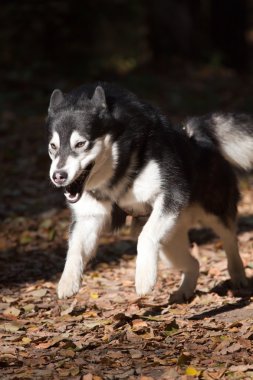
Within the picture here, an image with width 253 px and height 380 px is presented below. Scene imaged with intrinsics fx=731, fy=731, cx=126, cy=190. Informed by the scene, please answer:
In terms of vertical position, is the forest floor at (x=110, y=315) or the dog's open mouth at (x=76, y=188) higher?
the dog's open mouth at (x=76, y=188)

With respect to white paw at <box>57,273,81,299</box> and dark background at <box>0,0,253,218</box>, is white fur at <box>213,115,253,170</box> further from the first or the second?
dark background at <box>0,0,253,218</box>

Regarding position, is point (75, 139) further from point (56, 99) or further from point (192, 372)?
point (192, 372)

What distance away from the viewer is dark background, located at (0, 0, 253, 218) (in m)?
14.6

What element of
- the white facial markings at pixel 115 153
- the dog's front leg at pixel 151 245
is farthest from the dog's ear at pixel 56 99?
the dog's front leg at pixel 151 245

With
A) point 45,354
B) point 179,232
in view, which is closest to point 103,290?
point 179,232

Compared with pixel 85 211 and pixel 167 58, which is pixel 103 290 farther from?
pixel 167 58

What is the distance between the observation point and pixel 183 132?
612 centimetres

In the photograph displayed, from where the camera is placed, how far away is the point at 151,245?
530cm

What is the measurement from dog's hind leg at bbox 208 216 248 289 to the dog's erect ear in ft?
5.71

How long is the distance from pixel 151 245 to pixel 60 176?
34.4 inches

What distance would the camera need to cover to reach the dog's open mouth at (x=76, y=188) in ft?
17.4

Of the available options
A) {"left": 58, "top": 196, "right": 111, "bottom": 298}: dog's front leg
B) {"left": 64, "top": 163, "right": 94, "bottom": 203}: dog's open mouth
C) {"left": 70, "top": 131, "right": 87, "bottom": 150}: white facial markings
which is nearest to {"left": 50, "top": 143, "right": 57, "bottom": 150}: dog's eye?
{"left": 70, "top": 131, "right": 87, "bottom": 150}: white facial markings

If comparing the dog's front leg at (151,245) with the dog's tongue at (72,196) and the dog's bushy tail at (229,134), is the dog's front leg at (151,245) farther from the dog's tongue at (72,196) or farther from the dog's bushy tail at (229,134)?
the dog's bushy tail at (229,134)

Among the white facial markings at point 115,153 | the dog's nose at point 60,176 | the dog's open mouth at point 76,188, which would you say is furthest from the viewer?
the white facial markings at point 115,153
